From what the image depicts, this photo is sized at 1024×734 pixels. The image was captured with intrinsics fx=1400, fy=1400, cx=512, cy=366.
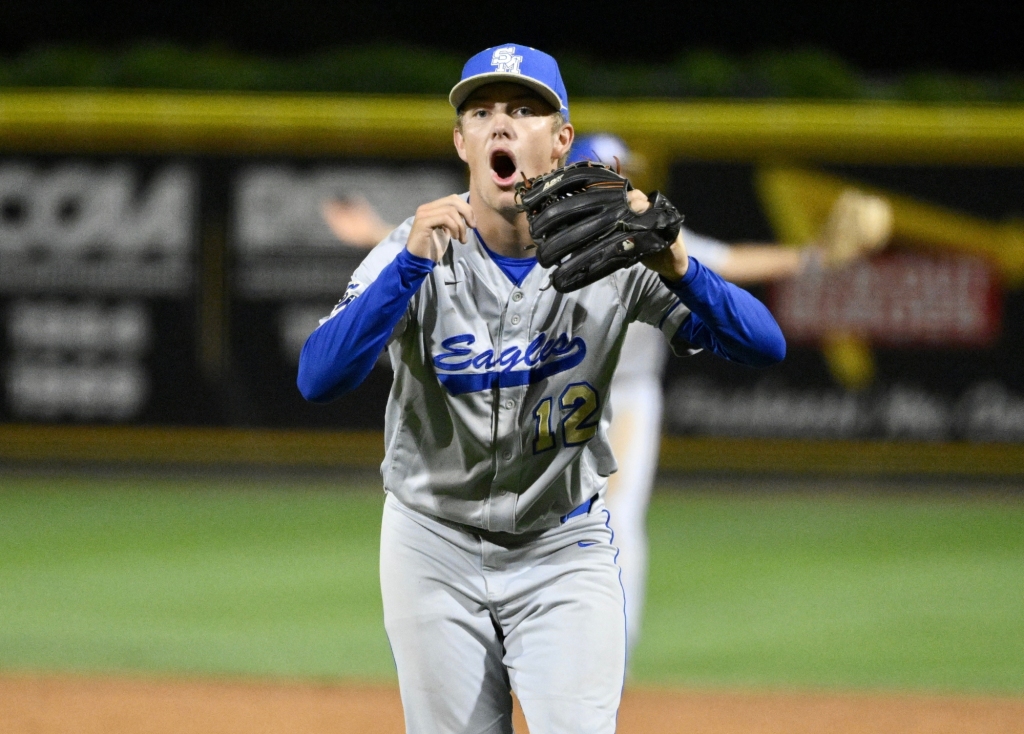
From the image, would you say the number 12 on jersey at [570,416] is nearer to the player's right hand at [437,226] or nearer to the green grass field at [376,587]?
the player's right hand at [437,226]

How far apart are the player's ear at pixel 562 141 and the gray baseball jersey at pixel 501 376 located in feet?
0.82

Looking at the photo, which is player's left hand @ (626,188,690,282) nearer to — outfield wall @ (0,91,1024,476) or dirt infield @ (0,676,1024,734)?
dirt infield @ (0,676,1024,734)

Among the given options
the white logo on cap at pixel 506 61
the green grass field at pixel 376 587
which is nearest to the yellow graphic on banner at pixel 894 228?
the green grass field at pixel 376 587

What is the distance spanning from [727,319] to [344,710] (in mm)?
3010

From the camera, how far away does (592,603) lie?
2.92 meters

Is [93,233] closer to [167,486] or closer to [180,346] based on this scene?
[180,346]

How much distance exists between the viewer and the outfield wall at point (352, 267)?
10.1 meters

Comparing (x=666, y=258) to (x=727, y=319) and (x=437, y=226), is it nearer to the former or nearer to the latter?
(x=727, y=319)

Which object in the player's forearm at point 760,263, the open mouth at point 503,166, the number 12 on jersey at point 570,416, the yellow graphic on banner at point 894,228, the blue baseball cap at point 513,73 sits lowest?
the number 12 on jersey at point 570,416

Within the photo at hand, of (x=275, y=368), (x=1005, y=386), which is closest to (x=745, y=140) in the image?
(x=1005, y=386)

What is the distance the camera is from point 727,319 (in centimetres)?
280

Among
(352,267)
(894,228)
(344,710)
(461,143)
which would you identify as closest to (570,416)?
(461,143)

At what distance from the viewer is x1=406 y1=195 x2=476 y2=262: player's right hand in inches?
106

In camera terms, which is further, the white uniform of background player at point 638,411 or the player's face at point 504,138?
the white uniform of background player at point 638,411
